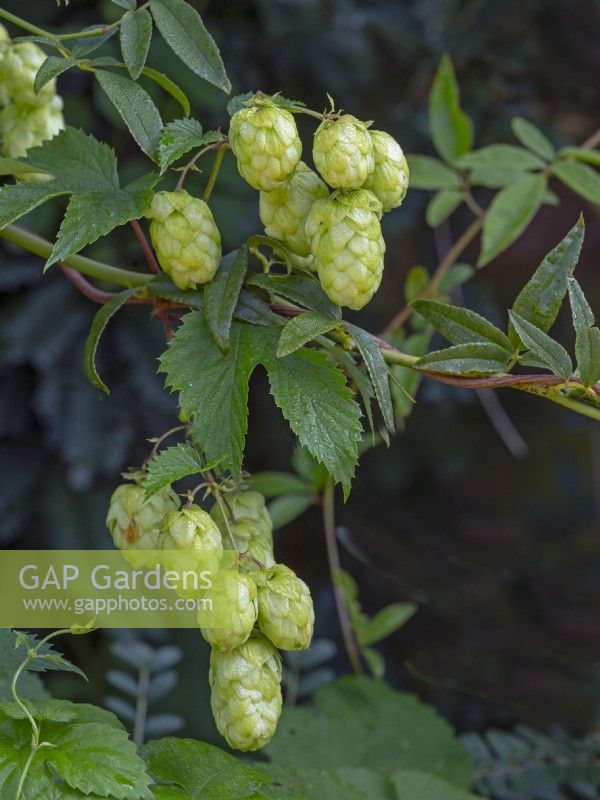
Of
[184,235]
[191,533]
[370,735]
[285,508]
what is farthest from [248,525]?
[370,735]

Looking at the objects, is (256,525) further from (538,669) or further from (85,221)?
(538,669)

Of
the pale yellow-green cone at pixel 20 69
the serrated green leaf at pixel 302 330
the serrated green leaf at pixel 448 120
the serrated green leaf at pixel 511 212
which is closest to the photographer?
the serrated green leaf at pixel 302 330

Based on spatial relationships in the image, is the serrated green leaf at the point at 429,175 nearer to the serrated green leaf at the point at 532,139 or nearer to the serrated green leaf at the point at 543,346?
the serrated green leaf at the point at 532,139

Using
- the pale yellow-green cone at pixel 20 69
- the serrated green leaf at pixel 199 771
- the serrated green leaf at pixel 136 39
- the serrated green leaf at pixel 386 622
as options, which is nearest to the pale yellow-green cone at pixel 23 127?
the pale yellow-green cone at pixel 20 69

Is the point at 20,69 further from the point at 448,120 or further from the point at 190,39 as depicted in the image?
the point at 448,120

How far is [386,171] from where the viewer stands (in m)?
0.50

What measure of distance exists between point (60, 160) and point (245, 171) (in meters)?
0.13

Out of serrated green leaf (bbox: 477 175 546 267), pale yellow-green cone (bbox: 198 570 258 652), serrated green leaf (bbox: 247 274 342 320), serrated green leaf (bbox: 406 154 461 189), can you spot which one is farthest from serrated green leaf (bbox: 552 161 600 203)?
pale yellow-green cone (bbox: 198 570 258 652)

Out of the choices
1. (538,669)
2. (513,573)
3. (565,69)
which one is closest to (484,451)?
(513,573)

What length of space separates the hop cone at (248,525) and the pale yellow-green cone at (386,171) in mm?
175

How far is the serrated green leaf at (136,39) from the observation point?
53cm

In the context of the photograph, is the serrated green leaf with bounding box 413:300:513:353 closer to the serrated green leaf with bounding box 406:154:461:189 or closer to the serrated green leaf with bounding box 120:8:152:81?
the serrated green leaf with bounding box 120:8:152:81

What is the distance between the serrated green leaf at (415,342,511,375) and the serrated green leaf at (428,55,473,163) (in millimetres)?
517

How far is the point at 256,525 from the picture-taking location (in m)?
0.53
